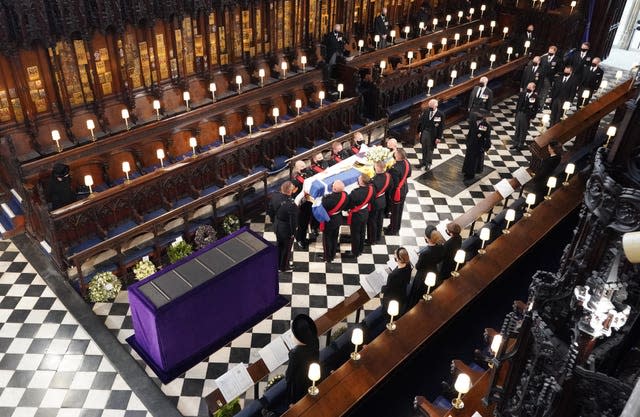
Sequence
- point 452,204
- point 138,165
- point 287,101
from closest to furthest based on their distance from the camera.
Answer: point 138,165
point 452,204
point 287,101

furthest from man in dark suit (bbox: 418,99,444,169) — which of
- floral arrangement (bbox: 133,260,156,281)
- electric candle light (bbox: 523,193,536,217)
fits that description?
floral arrangement (bbox: 133,260,156,281)

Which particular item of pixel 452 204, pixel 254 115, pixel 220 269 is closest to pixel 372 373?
pixel 220 269

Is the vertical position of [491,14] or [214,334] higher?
[491,14]

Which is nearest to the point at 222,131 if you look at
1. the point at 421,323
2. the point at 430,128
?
the point at 430,128

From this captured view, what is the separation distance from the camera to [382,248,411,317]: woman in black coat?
7555 mm

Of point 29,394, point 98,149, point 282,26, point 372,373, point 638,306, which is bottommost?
point 29,394

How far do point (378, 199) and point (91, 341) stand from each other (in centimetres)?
543


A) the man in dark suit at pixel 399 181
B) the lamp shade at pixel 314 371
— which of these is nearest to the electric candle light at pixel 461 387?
the lamp shade at pixel 314 371

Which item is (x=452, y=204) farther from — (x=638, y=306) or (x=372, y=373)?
(x=638, y=306)

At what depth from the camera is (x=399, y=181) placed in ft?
33.8

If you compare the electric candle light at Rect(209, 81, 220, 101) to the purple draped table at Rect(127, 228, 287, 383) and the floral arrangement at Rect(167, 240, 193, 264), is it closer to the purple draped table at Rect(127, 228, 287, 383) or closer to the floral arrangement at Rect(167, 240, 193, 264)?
the floral arrangement at Rect(167, 240, 193, 264)

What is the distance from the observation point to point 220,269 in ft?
26.2

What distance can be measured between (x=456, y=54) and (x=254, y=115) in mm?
7796

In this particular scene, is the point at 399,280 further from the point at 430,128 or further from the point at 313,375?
the point at 430,128
